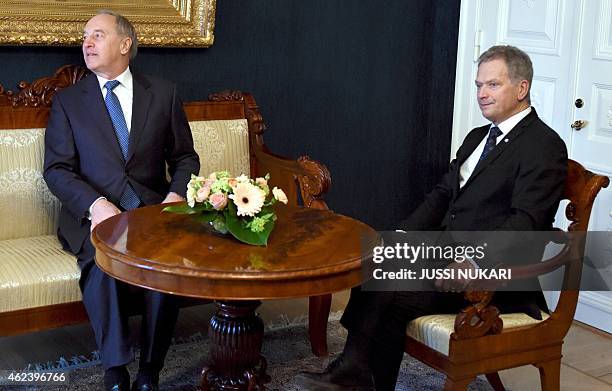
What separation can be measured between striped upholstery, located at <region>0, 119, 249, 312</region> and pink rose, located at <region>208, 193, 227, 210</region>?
816 mm

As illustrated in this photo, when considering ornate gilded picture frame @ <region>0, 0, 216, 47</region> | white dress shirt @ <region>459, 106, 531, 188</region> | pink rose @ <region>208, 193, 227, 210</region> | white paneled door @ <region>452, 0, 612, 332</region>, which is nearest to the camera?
pink rose @ <region>208, 193, 227, 210</region>

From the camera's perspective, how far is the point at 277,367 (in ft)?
12.3

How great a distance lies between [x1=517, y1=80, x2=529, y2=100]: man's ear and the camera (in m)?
3.28

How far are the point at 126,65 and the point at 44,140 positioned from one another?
0.44 meters

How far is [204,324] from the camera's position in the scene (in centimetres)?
425

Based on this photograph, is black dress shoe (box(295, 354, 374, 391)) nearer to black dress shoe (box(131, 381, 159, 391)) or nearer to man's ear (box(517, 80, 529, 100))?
black dress shoe (box(131, 381, 159, 391))

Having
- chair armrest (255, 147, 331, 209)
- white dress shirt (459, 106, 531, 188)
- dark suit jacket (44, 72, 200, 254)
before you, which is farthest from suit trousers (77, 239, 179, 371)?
white dress shirt (459, 106, 531, 188)

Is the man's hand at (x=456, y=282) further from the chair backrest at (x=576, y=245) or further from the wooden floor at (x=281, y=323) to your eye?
the wooden floor at (x=281, y=323)

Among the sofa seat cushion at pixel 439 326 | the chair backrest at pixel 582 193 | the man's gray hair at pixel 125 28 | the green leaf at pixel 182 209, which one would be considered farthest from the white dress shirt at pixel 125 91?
the chair backrest at pixel 582 193

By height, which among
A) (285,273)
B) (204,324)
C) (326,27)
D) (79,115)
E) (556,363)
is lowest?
(204,324)

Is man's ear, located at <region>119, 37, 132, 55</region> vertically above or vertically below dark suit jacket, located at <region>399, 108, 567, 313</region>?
above

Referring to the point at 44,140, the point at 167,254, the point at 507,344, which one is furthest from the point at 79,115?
the point at 507,344

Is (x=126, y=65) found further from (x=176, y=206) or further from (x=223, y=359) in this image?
(x=223, y=359)

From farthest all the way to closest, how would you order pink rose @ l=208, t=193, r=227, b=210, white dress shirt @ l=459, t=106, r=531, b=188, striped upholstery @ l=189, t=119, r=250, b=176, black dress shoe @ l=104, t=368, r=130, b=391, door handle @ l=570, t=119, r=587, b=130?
door handle @ l=570, t=119, r=587, b=130 → striped upholstery @ l=189, t=119, r=250, b=176 → white dress shirt @ l=459, t=106, r=531, b=188 → black dress shoe @ l=104, t=368, r=130, b=391 → pink rose @ l=208, t=193, r=227, b=210
